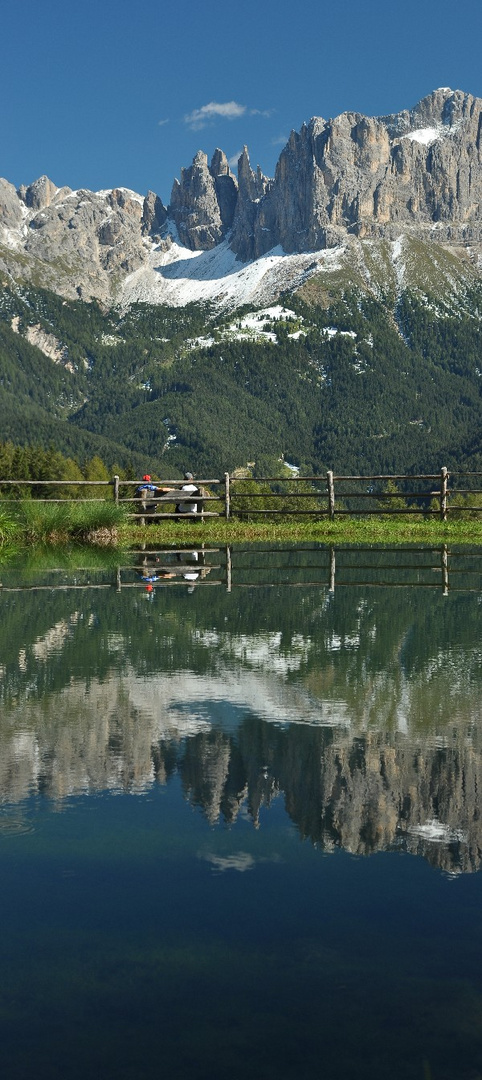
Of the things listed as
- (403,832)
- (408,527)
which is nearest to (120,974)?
(403,832)

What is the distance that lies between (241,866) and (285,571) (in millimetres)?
15775

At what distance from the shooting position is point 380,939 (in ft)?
12.8

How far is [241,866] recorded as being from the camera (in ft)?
15.1

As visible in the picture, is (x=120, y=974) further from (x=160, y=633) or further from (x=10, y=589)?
(x=10, y=589)

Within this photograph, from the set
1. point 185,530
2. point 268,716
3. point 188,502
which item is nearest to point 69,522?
point 185,530

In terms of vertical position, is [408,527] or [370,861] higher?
[408,527]

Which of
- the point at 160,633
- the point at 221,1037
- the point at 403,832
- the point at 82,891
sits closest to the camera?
the point at 221,1037

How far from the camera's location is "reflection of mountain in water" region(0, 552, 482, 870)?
543cm

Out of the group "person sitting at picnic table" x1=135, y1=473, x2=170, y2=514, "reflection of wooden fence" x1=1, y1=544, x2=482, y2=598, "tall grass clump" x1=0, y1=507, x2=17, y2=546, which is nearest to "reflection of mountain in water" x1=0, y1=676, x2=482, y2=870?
"reflection of wooden fence" x1=1, y1=544, x2=482, y2=598

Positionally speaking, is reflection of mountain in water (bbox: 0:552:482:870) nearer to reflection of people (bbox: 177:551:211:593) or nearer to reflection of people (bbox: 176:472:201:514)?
reflection of people (bbox: 177:551:211:593)

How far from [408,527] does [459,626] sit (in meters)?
19.0

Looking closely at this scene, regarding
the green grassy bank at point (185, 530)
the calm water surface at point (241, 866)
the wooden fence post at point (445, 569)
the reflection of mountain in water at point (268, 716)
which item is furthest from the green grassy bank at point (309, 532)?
the calm water surface at point (241, 866)

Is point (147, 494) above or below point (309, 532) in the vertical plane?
above

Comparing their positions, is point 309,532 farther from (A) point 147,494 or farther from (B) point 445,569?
(B) point 445,569
